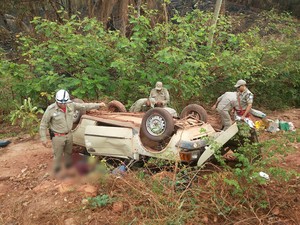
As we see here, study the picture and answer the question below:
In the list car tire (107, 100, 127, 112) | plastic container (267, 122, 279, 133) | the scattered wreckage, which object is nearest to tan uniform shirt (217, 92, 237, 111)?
plastic container (267, 122, 279, 133)

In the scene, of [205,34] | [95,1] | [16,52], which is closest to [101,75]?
[205,34]

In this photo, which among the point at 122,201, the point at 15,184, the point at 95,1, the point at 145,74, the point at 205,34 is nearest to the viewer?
the point at 122,201

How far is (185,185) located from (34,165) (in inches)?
135

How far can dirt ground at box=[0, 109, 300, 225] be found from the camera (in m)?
4.63

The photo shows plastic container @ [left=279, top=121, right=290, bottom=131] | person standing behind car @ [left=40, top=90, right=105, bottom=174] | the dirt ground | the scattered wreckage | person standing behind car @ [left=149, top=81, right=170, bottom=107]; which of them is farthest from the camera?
plastic container @ [left=279, top=121, right=290, bottom=131]

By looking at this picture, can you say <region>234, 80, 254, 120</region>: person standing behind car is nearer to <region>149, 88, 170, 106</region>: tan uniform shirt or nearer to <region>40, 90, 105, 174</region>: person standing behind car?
<region>149, 88, 170, 106</region>: tan uniform shirt

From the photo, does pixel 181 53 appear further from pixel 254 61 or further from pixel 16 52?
pixel 16 52

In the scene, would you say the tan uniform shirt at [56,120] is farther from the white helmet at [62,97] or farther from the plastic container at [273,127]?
Answer: the plastic container at [273,127]

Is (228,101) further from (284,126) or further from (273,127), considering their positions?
(284,126)

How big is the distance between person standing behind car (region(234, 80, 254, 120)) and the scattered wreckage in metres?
1.95

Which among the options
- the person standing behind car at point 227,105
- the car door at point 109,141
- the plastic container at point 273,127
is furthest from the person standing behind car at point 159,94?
the plastic container at point 273,127

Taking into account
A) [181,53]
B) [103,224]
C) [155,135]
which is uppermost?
[181,53]

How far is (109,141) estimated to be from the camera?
612cm

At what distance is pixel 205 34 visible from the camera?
33.3ft
